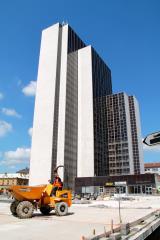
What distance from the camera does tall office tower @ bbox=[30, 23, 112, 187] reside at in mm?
95750

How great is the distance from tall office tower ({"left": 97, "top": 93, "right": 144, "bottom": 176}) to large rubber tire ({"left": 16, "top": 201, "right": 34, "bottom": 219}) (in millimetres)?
94336

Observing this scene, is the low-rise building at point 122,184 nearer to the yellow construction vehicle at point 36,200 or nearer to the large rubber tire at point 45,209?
the large rubber tire at point 45,209

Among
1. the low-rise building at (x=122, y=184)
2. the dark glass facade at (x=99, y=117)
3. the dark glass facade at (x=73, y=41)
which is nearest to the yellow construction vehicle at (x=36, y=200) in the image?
the low-rise building at (x=122, y=184)

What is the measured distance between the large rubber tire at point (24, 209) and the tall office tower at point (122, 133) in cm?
9434

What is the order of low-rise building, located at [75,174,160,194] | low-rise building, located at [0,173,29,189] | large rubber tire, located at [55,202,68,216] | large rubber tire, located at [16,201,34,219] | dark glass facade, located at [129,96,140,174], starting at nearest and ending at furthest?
large rubber tire, located at [16,201,34,219] → large rubber tire, located at [55,202,68,216] → low-rise building, located at [75,174,160,194] → dark glass facade, located at [129,96,140,174] → low-rise building, located at [0,173,29,189]

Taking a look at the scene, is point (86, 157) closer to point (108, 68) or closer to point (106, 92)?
point (106, 92)

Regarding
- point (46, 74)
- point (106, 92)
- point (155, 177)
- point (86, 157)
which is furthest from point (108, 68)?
point (155, 177)

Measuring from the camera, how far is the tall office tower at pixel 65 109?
9575 cm

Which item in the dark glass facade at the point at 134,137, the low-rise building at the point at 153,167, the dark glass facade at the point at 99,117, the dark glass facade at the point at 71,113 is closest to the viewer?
the dark glass facade at the point at 71,113

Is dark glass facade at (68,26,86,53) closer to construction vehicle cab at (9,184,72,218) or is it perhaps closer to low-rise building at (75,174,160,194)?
low-rise building at (75,174,160,194)

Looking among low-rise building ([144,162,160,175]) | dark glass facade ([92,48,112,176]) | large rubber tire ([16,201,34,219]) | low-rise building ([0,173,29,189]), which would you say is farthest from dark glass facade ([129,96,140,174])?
large rubber tire ([16,201,34,219])

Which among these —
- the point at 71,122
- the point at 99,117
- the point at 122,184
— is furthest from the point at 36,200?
the point at 99,117

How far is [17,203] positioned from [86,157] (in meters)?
85.8

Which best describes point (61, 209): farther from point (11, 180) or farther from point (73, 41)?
point (73, 41)
